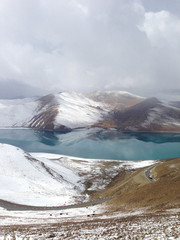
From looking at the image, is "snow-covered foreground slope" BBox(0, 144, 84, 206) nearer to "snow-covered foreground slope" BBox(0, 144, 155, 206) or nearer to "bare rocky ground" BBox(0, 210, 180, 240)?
"snow-covered foreground slope" BBox(0, 144, 155, 206)

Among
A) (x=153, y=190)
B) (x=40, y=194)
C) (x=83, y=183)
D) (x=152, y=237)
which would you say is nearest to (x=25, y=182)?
(x=40, y=194)

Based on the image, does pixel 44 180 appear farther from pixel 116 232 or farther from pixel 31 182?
pixel 116 232

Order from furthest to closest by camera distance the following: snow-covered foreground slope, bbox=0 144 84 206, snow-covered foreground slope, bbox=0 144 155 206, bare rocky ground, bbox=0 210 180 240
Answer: snow-covered foreground slope, bbox=0 144 155 206, snow-covered foreground slope, bbox=0 144 84 206, bare rocky ground, bbox=0 210 180 240

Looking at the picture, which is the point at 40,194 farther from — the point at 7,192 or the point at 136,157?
the point at 136,157

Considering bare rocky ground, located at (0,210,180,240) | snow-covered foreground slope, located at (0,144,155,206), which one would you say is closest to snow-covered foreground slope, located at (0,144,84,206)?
snow-covered foreground slope, located at (0,144,155,206)

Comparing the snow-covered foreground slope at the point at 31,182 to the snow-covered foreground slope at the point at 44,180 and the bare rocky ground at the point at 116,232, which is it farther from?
the bare rocky ground at the point at 116,232

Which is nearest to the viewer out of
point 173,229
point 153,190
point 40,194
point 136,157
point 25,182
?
point 173,229

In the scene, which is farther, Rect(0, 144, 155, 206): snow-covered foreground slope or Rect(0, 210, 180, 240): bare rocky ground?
Rect(0, 144, 155, 206): snow-covered foreground slope

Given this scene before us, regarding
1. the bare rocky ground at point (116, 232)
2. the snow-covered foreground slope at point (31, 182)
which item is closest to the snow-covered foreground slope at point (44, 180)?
the snow-covered foreground slope at point (31, 182)
